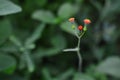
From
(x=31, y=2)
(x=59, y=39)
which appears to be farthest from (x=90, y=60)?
(x=31, y=2)

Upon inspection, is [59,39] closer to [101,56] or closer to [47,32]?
[47,32]

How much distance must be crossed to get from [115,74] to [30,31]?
453mm

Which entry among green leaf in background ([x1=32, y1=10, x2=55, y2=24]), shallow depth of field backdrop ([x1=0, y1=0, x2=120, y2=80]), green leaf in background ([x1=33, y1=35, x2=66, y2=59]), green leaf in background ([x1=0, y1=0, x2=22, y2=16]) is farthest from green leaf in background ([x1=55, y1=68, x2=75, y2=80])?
green leaf in background ([x1=0, y1=0, x2=22, y2=16])

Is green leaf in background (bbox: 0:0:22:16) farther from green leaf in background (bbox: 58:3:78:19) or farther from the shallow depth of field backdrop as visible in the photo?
green leaf in background (bbox: 58:3:78:19)

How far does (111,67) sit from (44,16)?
1.24ft

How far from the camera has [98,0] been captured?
150 cm

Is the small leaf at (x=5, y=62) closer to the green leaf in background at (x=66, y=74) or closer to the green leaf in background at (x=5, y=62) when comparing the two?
the green leaf in background at (x=5, y=62)

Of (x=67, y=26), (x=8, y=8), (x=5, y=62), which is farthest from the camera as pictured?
(x=67, y=26)

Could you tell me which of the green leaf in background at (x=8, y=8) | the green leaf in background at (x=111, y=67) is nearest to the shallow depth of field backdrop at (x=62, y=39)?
the green leaf in background at (x=111, y=67)

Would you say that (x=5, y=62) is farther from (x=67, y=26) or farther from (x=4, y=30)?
(x=67, y=26)

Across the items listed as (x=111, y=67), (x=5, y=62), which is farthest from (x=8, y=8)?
(x=111, y=67)

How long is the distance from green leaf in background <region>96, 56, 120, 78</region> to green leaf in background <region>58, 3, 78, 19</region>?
269 millimetres

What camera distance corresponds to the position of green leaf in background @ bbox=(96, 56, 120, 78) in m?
1.31

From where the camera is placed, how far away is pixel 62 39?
4.65ft
